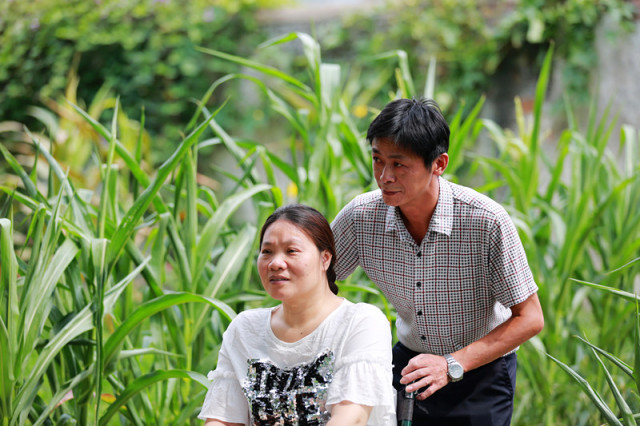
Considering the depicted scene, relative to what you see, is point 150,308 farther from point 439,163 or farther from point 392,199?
point 439,163

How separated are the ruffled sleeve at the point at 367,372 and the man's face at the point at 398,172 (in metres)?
0.28

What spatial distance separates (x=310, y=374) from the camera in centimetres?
151

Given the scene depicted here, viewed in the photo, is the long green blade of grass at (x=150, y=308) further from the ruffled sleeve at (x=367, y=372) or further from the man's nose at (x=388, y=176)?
the man's nose at (x=388, y=176)

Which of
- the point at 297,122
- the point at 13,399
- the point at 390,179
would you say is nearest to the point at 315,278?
the point at 390,179

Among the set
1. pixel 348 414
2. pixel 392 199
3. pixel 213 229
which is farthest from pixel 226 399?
pixel 213 229

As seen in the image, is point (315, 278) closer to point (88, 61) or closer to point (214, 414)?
point (214, 414)

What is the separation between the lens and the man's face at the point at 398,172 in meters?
1.57

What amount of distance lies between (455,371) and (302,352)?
339 millimetres

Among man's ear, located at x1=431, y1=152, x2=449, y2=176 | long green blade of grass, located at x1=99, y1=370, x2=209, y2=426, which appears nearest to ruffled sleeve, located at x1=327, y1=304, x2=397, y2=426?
man's ear, located at x1=431, y1=152, x2=449, y2=176

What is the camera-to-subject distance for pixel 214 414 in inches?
61.9

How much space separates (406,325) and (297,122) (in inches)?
38.1

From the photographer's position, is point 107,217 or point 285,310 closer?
point 285,310

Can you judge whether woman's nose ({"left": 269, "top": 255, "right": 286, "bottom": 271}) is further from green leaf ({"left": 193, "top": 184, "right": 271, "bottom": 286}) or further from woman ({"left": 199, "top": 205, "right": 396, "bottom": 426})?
green leaf ({"left": 193, "top": 184, "right": 271, "bottom": 286})

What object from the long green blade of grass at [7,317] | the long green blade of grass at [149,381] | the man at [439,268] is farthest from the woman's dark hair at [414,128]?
the long green blade of grass at [7,317]
